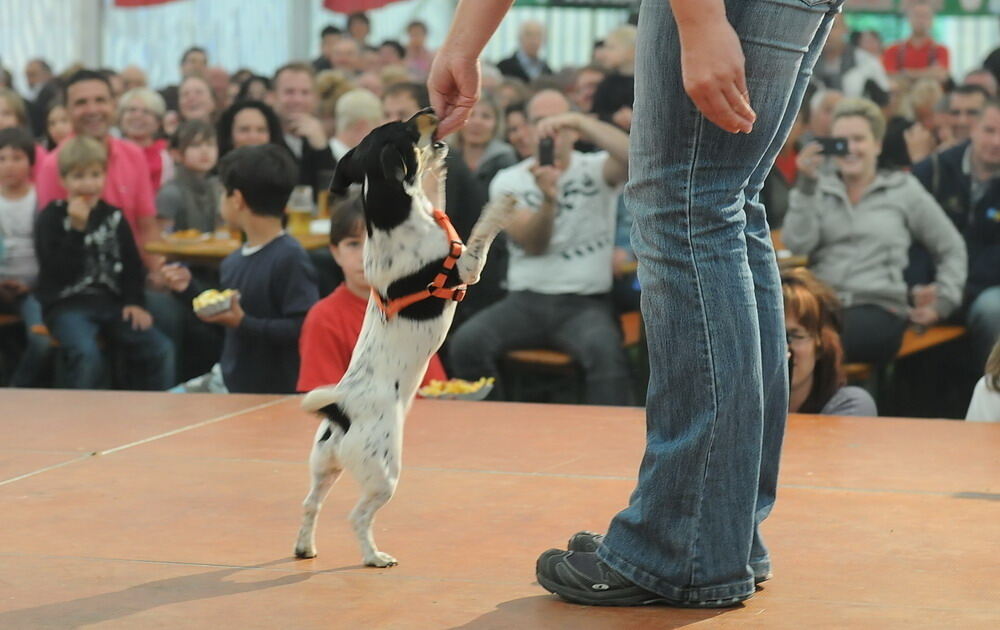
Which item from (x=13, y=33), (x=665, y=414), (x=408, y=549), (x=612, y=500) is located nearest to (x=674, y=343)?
(x=665, y=414)

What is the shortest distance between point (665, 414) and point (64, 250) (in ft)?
16.2

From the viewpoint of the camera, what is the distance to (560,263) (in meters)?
5.88

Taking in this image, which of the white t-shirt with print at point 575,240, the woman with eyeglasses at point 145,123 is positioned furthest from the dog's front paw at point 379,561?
the woman with eyeglasses at point 145,123

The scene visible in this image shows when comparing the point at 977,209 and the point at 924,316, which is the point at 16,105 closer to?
the point at 924,316

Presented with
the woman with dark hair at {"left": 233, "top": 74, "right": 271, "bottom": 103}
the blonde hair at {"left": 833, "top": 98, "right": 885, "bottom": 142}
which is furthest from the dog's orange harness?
the woman with dark hair at {"left": 233, "top": 74, "right": 271, "bottom": 103}

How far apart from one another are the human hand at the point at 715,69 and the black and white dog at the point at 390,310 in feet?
1.89

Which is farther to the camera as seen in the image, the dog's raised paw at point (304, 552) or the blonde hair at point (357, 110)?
the blonde hair at point (357, 110)

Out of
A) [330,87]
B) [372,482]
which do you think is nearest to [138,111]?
[330,87]

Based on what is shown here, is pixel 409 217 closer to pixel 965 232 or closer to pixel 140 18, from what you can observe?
pixel 965 232

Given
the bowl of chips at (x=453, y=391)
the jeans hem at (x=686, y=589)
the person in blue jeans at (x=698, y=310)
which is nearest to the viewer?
the person in blue jeans at (x=698, y=310)

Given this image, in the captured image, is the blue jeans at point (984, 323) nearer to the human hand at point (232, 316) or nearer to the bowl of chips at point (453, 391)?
the bowl of chips at point (453, 391)

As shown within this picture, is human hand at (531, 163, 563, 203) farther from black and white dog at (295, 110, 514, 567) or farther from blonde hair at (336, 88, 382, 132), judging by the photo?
black and white dog at (295, 110, 514, 567)

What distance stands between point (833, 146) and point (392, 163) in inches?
166

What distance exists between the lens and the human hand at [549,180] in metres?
5.89
